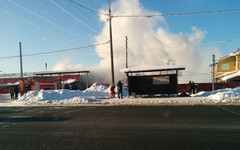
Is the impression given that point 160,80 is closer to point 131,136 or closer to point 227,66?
point 131,136

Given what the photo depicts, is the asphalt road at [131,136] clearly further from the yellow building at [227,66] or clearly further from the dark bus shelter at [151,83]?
the yellow building at [227,66]

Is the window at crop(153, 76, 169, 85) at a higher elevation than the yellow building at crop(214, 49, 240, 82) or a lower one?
lower

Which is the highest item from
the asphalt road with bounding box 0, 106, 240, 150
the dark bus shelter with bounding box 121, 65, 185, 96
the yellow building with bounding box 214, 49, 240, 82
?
the yellow building with bounding box 214, 49, 240, 82

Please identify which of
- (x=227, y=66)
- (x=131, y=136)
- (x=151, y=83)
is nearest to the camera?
(x=131, y=136)

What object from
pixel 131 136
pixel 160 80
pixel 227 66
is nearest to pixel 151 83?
pixel 160 80

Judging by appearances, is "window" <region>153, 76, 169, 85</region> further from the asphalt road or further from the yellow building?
the yellow building

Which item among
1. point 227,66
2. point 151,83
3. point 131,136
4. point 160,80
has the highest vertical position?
point 227,66

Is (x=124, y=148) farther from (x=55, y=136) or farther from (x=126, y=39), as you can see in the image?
(x=126, y=39)

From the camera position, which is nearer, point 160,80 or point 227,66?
point 160,80

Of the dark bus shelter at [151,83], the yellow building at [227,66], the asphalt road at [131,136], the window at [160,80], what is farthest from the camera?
the yellow building at [227,66]

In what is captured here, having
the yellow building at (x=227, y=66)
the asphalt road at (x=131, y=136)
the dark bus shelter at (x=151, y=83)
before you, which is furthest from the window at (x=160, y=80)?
the yellow building at (x=227, y=66)

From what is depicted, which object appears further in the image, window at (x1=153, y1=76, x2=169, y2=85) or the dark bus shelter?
window at (x1=153, y1=76, x2=169, y2=85)

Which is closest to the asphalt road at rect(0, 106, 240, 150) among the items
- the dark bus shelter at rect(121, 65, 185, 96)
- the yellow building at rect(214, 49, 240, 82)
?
the dark bus shelter at rect(121, 65, 185, 96)

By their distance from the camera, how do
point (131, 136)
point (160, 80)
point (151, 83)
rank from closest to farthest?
point (131, 136)
point (160, 80)
point (151, 83)
